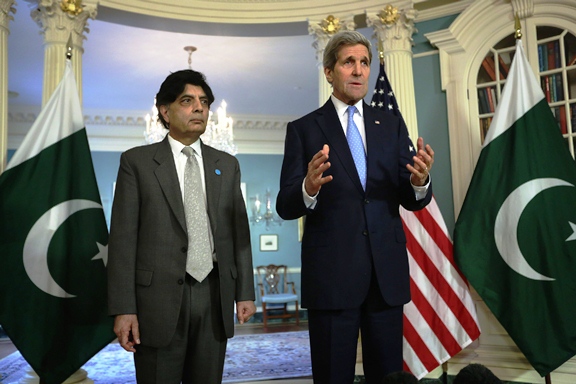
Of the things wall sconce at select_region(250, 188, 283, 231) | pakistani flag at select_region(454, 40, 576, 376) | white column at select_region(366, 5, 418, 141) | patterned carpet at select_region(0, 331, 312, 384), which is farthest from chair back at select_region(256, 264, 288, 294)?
pakistani flag at select_region(454, 40, 576, 376)

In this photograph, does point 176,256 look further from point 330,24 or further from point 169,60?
point 169,60

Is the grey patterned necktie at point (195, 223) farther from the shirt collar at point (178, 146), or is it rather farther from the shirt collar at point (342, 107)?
the shirt collar at point (342, 107)

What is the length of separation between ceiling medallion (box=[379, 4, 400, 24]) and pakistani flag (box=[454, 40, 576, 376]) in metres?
1.14

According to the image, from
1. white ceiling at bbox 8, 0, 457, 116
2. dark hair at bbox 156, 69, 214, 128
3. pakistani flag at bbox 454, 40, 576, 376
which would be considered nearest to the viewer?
dark hair at bbox 156, 69, 214, 128

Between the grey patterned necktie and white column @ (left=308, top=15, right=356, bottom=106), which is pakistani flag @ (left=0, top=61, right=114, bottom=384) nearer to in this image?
the grey patterned necktie

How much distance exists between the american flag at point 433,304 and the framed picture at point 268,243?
260 inches

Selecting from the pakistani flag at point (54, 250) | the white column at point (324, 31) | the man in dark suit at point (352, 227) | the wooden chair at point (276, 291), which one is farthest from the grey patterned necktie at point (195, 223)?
the wooden chair at point (276, 291)

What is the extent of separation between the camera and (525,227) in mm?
3199

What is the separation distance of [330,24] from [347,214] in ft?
9.98

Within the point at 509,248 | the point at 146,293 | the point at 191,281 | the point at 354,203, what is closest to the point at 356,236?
the point at 354,203

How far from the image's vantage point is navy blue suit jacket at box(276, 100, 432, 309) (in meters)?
1.61

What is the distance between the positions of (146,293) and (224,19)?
335 centimetres

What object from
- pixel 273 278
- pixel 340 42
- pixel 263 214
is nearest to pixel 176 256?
pixel 340 42

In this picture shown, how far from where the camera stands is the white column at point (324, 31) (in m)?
4.29
